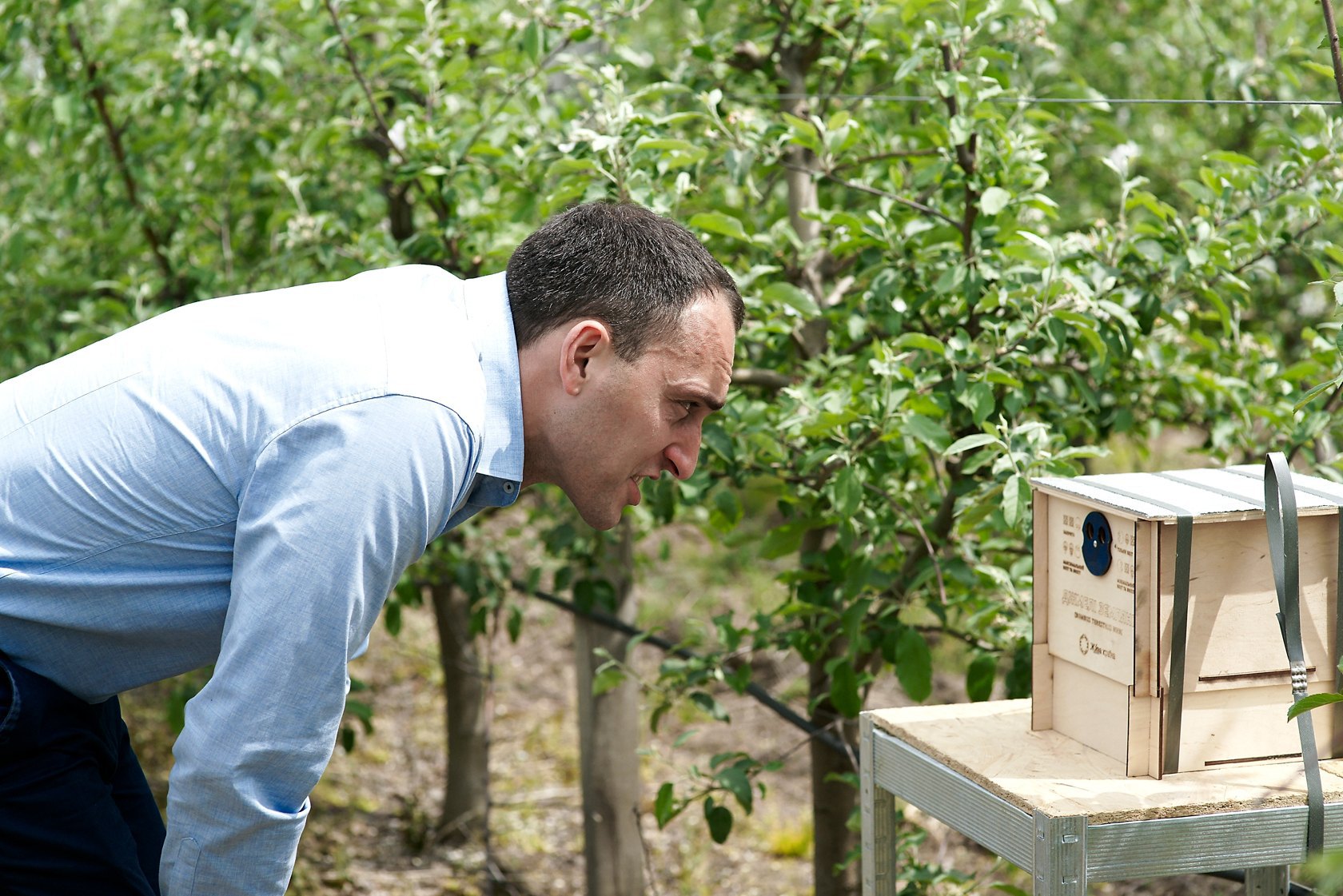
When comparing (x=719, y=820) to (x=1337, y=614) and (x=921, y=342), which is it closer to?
(x=921, y=342)

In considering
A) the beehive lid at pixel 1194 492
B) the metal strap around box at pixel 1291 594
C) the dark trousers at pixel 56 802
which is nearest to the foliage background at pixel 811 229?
the beehive lid at pixel 1194 492

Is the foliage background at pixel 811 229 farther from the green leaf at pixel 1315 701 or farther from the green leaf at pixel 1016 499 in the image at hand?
the green leaf at pixel 1315 701

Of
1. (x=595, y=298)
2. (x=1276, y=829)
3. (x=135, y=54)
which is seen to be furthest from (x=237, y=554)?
(x=135, y=54)

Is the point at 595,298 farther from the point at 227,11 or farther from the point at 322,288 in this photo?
the point at 227,11

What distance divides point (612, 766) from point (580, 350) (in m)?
2.19

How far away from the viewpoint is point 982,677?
7.80 feet

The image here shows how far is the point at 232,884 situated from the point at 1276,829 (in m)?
1.26

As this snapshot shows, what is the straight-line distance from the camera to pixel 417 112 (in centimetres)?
289

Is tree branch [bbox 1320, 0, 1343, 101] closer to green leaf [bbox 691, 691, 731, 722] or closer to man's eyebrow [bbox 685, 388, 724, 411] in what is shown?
man's eyebrow [bbox 685, 388, 724, 411]

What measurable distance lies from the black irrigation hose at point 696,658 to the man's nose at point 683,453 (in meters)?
1.06

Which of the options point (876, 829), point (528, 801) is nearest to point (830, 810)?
point (876, 829)

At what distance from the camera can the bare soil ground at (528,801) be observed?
3.90 metres

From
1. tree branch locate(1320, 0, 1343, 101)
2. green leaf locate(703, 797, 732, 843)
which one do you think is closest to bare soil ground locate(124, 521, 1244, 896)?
green leaf locate(703, 797, 732, 843)

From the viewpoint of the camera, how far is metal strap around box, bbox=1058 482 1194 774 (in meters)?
1.60
